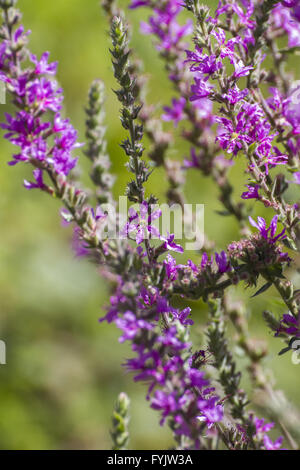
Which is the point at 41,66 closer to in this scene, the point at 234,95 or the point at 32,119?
the point at 32,119

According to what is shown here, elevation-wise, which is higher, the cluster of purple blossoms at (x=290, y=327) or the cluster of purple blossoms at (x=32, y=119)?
the cluster of purple blossoms at (x=32, y=119)

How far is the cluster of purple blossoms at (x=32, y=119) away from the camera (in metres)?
0.62

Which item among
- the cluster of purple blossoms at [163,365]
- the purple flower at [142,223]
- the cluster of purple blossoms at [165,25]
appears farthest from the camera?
the cluster of purple blossoms at [165,25]

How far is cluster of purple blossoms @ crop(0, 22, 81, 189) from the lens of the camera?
619 millimetres

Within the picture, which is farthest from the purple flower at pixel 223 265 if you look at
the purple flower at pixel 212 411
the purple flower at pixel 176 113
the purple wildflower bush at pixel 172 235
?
the purple flower at pixel 176 113

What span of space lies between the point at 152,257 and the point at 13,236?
205 cm

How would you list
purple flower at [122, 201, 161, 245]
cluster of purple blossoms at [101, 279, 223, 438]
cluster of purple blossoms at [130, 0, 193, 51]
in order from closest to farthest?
cluster of purple blossoms at [101, 279, 223, 438], purple flower at [122, 201, 161, 245], cluster of purple blossoms at [130, 0, 193, 51]

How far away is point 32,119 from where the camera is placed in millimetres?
620

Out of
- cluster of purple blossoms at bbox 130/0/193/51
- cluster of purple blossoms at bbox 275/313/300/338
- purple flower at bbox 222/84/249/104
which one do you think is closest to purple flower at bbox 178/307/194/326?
cluster of purple blossoms at bbox 275/313/300/338

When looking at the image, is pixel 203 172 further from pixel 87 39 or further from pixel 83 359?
pixel 87 39

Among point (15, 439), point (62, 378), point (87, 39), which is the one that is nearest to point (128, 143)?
point (15, 439)

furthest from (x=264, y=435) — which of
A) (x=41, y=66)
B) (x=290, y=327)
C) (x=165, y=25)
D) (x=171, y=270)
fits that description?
(x=165, y=25)

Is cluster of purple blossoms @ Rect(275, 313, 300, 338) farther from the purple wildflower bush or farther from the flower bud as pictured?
the flower bud

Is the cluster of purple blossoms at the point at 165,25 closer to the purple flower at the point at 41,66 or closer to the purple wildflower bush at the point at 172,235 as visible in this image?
the purple wildflower bush at the point at 172,235
